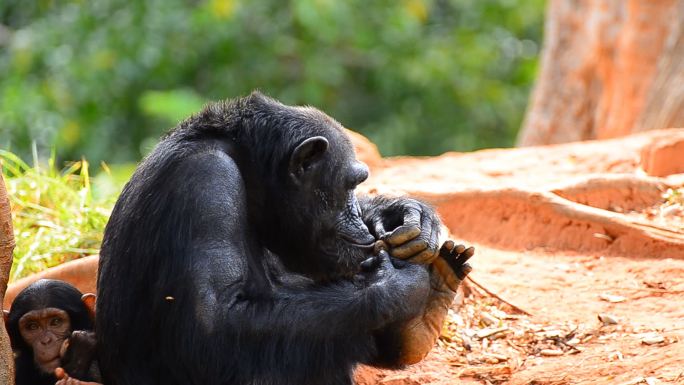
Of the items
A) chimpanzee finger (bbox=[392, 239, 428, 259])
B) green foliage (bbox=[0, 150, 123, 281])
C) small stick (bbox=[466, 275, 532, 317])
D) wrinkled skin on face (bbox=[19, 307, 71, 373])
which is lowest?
small stick (bbox=[466, 275, 532, 317])

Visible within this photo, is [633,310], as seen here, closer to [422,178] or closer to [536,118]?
[422,178]

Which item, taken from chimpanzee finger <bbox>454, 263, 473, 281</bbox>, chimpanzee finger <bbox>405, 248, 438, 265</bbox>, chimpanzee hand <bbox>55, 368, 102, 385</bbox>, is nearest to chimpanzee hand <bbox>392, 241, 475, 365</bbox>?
chimpanzee finger <bbox>454, 263, 473, 281</bbox>

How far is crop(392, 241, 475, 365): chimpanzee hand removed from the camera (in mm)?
4223

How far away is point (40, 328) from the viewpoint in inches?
168

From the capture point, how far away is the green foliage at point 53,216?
5.97m

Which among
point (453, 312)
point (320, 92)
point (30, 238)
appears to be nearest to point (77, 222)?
point (30, 238)

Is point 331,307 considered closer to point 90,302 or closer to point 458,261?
point 458,261

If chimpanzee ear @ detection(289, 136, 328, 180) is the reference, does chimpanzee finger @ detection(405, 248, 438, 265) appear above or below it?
below

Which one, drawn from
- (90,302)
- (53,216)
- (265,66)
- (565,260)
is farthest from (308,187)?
(265,66)

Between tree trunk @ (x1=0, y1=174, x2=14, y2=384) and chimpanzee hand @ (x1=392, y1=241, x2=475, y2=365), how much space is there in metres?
1.54

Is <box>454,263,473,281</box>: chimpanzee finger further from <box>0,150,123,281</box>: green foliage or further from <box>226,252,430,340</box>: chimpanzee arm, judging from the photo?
<box>0,150,123,281</box>: green foliage

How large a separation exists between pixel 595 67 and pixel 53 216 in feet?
23.4

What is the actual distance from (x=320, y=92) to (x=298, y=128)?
991 centimetres

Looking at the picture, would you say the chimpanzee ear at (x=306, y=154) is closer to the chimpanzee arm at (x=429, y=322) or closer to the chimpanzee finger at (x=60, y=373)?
the chimpanzee arm at (x=429, y=322)
